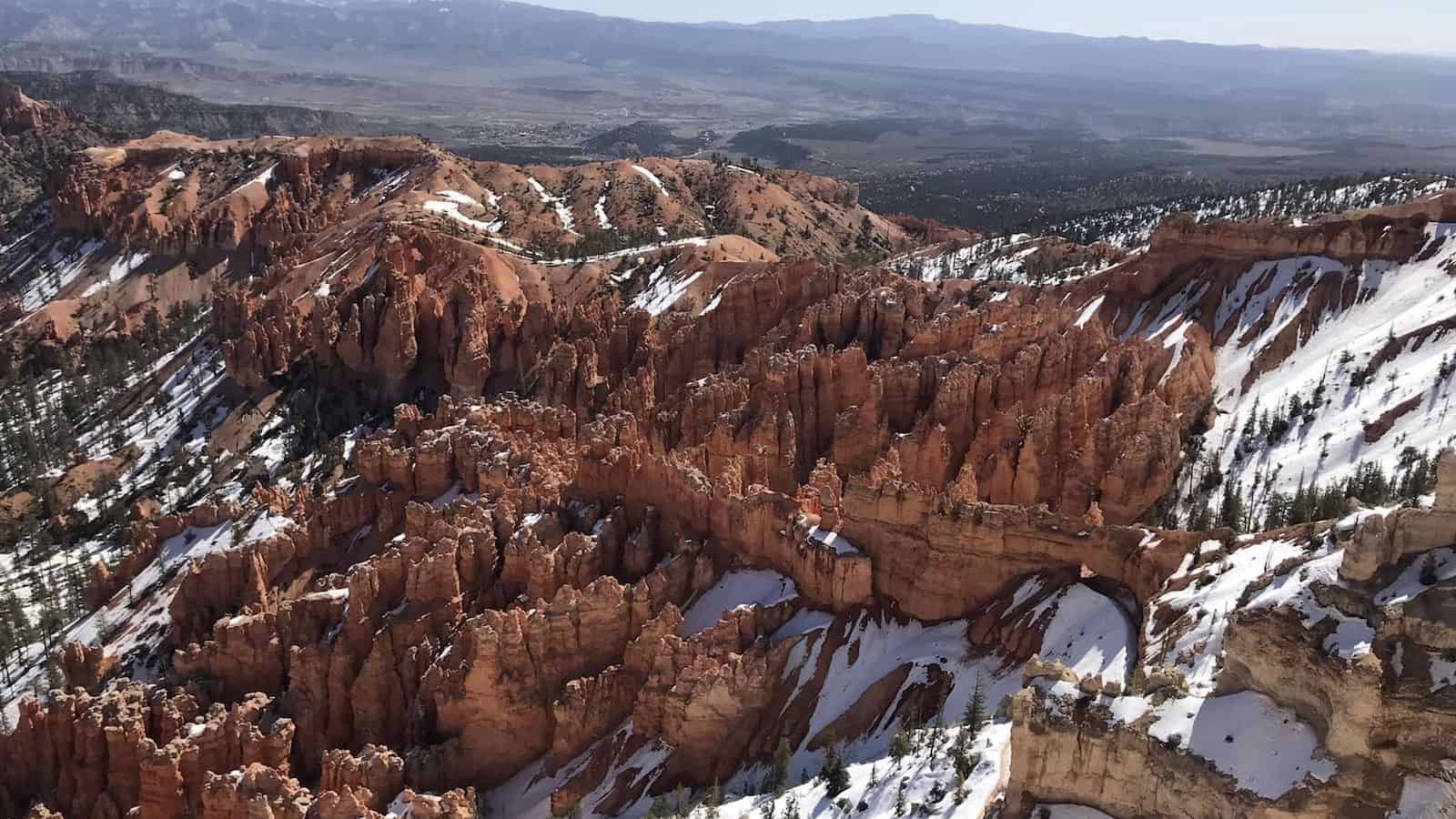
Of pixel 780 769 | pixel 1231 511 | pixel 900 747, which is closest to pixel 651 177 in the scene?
pixel 1231 511

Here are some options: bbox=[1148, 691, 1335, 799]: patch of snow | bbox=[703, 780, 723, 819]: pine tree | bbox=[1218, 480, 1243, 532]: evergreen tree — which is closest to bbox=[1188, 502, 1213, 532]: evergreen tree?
bbox=[1218, 480, 1243, 532]: evergreen tree

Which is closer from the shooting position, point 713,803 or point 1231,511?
point 713,803

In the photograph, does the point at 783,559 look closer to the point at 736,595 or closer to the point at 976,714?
the point at 736,595

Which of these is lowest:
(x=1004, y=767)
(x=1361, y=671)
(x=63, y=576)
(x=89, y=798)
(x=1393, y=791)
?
(x=63, y=576)

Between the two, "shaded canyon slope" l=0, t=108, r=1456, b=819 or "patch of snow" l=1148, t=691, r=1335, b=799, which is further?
"shaded canyon slope" l=0, t=108, r=1456, b=819

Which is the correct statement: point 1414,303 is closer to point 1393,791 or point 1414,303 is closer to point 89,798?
point 1393,791

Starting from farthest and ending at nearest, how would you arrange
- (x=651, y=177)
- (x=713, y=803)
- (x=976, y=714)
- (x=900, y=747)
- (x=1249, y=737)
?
(x=651, y=177) → (x=713, y=803) → (x=900, y=747) → (x=976, y=714) → (x=1249, y=737)

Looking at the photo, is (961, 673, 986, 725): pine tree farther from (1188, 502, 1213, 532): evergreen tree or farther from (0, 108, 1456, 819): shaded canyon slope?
(1188, 502, 1213, 532): evergreen tree

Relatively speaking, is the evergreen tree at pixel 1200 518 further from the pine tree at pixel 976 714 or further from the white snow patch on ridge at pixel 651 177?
the white snow patch on ridge at pixel 651 177

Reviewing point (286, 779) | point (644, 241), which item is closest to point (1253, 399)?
point (286, 779)

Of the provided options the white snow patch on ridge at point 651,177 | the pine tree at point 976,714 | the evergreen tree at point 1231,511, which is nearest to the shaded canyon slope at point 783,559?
the pine tree at point 976,714

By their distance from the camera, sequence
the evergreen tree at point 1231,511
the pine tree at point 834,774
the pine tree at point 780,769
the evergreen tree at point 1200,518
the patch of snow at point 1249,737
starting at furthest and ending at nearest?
the evergreen tree at point 1200,518
the evergreen tree at point 1231,511
the pine tree at point 780,769
the pine tree at point 834,774
the patch of snow at point 1249,737
